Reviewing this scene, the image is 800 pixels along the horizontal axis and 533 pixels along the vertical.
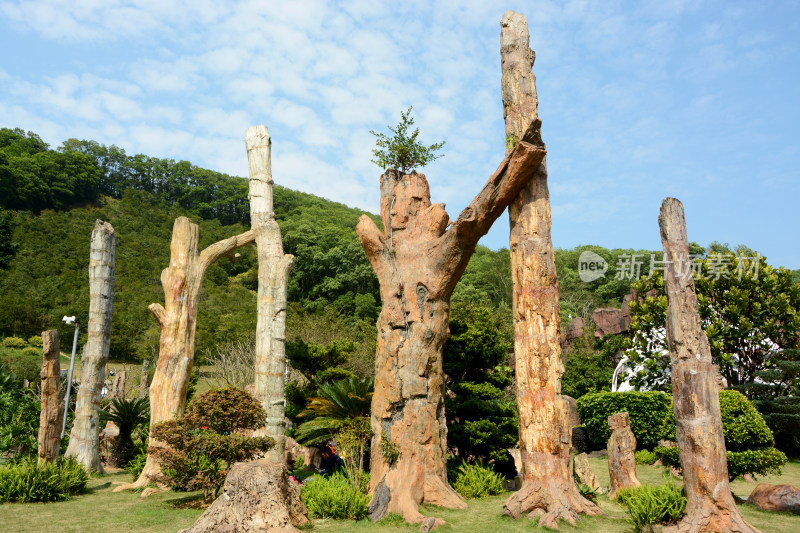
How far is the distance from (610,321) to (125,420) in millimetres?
18852

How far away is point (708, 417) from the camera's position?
22.6ft

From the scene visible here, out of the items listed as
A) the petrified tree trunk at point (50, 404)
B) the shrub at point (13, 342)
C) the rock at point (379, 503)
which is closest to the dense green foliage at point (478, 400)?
the rock at point (379, 503)

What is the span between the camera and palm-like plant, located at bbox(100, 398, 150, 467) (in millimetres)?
12406

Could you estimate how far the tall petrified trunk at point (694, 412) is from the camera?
6.62 metres

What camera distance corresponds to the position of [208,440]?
319 inches

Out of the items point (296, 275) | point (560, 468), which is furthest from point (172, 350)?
point (296, 275)

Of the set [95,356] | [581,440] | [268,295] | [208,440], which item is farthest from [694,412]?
[95,356]

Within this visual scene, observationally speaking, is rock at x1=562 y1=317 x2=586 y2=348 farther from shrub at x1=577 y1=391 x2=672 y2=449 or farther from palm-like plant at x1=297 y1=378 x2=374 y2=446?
palm-like plant at x1=297 y1=378 x2=374 y2=446

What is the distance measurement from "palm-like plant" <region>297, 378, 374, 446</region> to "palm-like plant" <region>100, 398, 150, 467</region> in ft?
12.6

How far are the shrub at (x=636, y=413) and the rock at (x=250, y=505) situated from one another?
10.2 meters

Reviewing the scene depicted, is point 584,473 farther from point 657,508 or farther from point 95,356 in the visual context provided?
point 95,356

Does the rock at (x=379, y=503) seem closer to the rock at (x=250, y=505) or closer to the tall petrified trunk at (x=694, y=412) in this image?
the rock at (x=250, y=505)

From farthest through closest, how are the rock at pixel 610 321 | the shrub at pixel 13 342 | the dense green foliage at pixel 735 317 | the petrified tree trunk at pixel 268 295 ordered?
the shrub at pixel 13 342 < the rock at pixel 610 321 < the dense green foliage at pixel 735 317 < the petrified tree trunk at pixel 268 295

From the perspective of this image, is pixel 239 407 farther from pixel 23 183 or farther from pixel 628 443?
pixel 23 183
